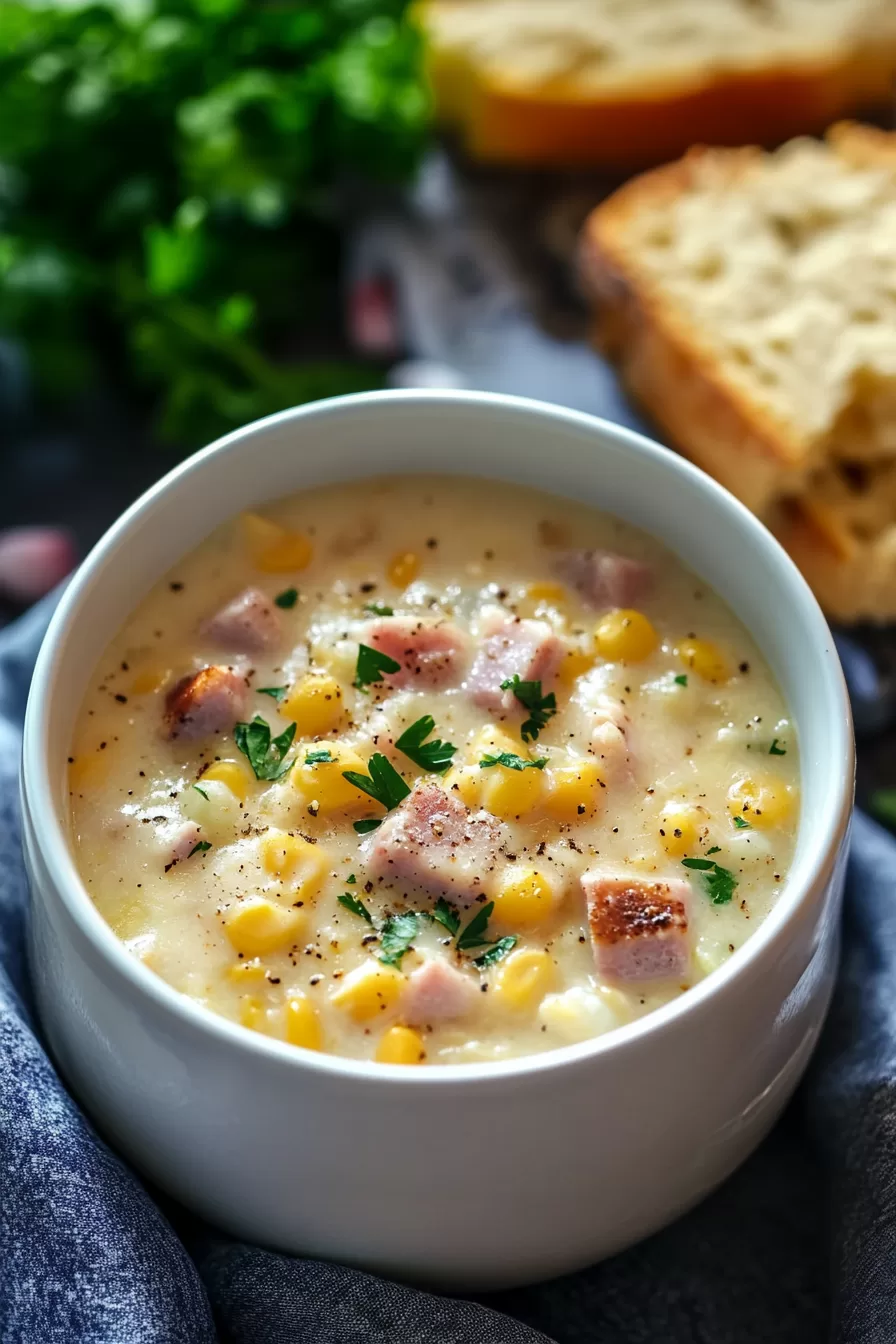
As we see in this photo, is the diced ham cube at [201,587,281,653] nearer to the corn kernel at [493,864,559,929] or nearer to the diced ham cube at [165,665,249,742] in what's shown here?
the diced ham cube at [165,665,249,742]

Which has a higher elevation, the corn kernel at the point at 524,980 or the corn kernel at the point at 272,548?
the corn kernel at the point at 272,548

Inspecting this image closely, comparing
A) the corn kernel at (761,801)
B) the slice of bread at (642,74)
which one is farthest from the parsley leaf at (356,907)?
the slice of bread at (642,74)

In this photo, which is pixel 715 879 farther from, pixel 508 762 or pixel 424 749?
pixel 424 749

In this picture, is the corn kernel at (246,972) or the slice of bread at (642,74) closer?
the corn kernel at (246,972)

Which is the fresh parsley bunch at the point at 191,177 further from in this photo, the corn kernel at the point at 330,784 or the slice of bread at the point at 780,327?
the corn kernel at the point at 330,784

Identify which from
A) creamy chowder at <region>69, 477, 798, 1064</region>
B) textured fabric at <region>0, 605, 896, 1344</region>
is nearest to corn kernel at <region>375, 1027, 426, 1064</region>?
creamy chowder at <region>69, 477, 798, 1064</region>

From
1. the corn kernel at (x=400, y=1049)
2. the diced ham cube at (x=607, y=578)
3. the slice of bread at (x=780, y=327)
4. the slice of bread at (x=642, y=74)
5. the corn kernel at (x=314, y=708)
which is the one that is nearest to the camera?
the corn kernel at (x=400, y=1049)

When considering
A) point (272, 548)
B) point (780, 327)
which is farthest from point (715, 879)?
point (780, 327)
